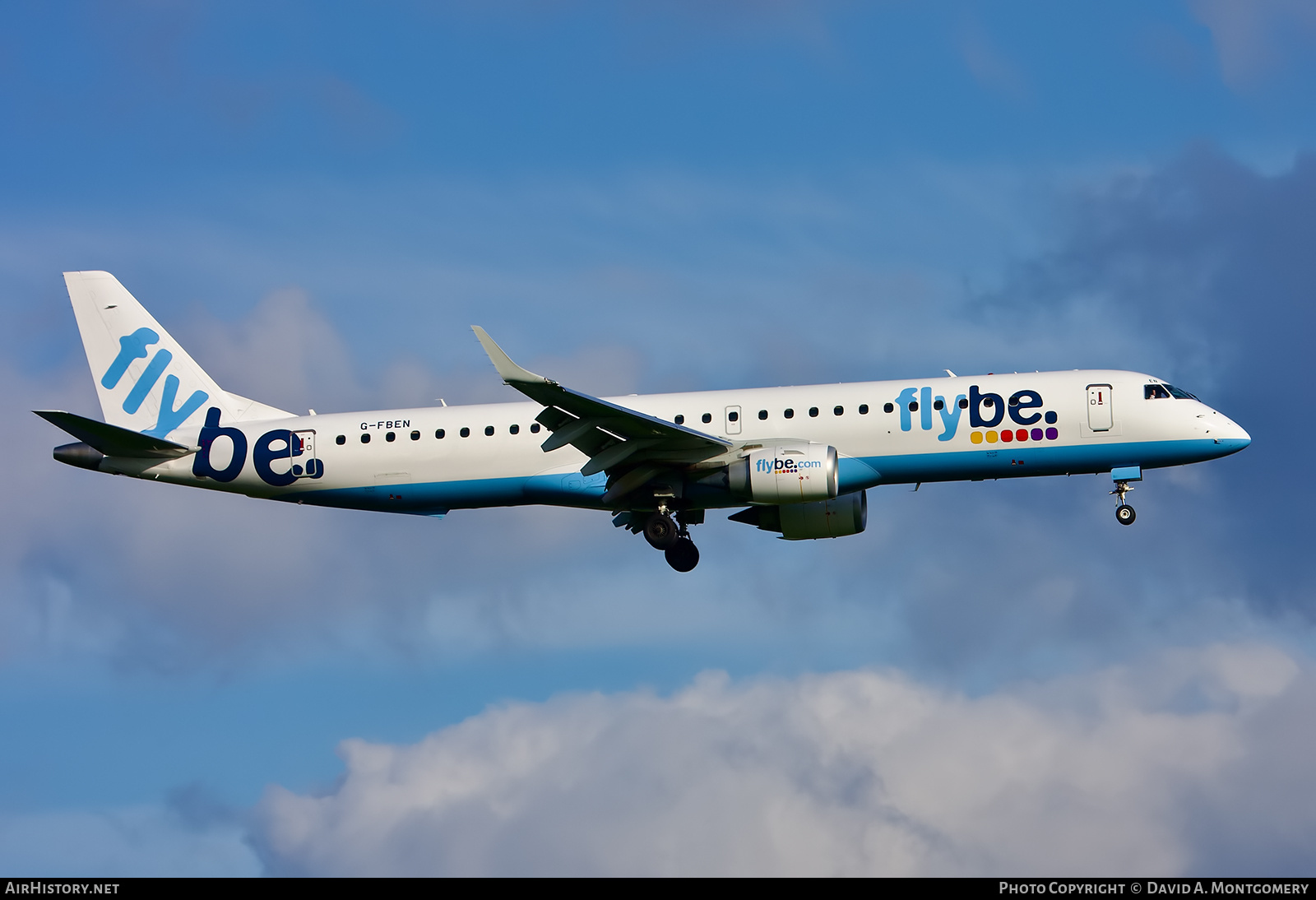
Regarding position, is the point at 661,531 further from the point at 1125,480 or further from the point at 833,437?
the point at 1125,480

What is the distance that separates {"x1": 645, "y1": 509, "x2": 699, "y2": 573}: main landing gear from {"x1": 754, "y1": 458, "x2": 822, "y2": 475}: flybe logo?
3.94m

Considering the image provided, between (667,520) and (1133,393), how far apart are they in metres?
13.2

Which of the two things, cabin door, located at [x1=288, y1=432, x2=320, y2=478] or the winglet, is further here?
cabin door, located at [x1=288, y1=432, x2=320, y2=478]

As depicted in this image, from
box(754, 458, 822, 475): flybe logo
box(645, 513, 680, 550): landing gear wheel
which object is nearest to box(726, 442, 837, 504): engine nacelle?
box(754, 458, 822, 475): flybe logo

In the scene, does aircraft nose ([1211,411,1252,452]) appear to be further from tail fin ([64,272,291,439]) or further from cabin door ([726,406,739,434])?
tail fin ([64,272,291,439])

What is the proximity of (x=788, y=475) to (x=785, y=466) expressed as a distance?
260mm

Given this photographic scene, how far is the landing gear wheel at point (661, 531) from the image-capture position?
46.7 metres

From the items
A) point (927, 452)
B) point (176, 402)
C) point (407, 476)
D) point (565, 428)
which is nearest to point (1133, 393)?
point (927, 452)

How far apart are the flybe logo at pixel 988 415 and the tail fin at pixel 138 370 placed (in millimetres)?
19406

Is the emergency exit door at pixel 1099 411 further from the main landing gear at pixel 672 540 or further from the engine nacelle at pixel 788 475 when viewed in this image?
the main landing gear at pixel 672 540

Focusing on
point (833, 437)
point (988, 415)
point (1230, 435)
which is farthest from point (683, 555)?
point (1230, 435)

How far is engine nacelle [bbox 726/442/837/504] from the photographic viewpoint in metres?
43.3

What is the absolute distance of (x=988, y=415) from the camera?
4462cm

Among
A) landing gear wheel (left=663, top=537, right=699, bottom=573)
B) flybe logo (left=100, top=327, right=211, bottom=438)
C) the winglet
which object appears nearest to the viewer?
the winglet
